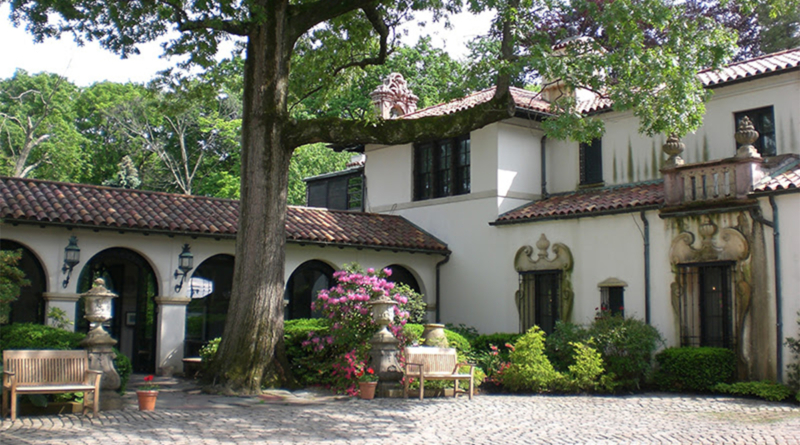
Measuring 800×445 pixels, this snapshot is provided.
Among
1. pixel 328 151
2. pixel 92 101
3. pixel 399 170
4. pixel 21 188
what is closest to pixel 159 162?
pixel 92 101

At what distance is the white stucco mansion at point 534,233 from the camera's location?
14.1 m

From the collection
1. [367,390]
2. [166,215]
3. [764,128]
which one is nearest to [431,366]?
[367,390]

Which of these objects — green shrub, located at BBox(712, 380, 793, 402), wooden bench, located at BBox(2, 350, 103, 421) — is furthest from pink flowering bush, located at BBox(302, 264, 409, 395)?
green shrub, located at BBox(712, 380, 793, 402)

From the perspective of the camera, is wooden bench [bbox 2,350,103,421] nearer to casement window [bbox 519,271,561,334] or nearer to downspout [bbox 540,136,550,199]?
casement window [bbox 519,271,561,334]

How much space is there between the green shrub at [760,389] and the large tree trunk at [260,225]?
302 inches

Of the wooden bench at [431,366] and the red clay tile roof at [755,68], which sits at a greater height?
the red clay tile roof at [755,68]

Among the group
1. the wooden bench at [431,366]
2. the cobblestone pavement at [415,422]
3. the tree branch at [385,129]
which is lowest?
the cobblestone pavement at [415,422]

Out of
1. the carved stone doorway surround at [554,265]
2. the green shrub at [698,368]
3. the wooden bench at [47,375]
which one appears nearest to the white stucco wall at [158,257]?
the carved stone doorway surround at [554,265]

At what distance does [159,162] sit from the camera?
38.8 m

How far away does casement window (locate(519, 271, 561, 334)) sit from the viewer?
17.7 metres

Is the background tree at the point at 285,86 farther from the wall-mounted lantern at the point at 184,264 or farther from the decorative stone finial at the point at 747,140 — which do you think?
the wall-mounted lantern at the point at 184,264

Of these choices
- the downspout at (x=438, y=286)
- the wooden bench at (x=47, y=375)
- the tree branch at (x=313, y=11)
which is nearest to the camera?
the wooden bench at (x=47, y=375)

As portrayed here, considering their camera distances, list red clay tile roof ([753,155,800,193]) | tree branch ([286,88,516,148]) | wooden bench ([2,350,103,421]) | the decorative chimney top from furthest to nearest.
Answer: the decorative chimney top → red clay tile roof ([753,155,800,193]) → tree branch ([286,88,516,148]) → wooden bench ([2,350,103,421])

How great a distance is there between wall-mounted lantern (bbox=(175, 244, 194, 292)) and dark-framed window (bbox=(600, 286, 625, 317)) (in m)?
8.71
